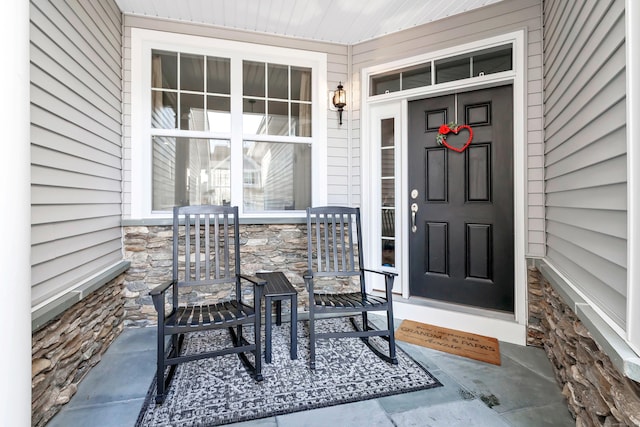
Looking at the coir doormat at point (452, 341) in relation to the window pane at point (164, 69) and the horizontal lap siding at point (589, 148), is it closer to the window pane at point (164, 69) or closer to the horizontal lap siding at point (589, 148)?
the horizontal lap siding at point (589, 148)

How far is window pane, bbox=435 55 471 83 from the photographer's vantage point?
2.91 m

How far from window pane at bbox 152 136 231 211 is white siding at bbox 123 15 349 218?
0.85 ft

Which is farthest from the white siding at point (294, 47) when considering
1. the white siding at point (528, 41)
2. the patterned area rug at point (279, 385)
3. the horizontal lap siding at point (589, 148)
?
the horizontal lap siding at point (589, 148)

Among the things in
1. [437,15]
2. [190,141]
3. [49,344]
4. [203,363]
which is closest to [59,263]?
[49,344]

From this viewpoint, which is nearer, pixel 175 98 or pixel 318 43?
pixel 175 98

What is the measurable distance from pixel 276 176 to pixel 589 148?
8.24ft

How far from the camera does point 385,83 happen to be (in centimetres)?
332

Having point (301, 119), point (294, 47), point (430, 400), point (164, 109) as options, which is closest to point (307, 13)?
point (294, 47)

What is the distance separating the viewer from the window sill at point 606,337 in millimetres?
1039

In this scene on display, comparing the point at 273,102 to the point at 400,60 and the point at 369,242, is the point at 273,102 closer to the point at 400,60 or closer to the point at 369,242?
the point at 400,60

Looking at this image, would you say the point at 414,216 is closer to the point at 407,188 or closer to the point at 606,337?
the point at 407,188

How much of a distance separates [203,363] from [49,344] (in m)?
0.94

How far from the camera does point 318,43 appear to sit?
334 centimetres

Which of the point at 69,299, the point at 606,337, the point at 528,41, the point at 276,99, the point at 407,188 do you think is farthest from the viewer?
the point at 276,99
